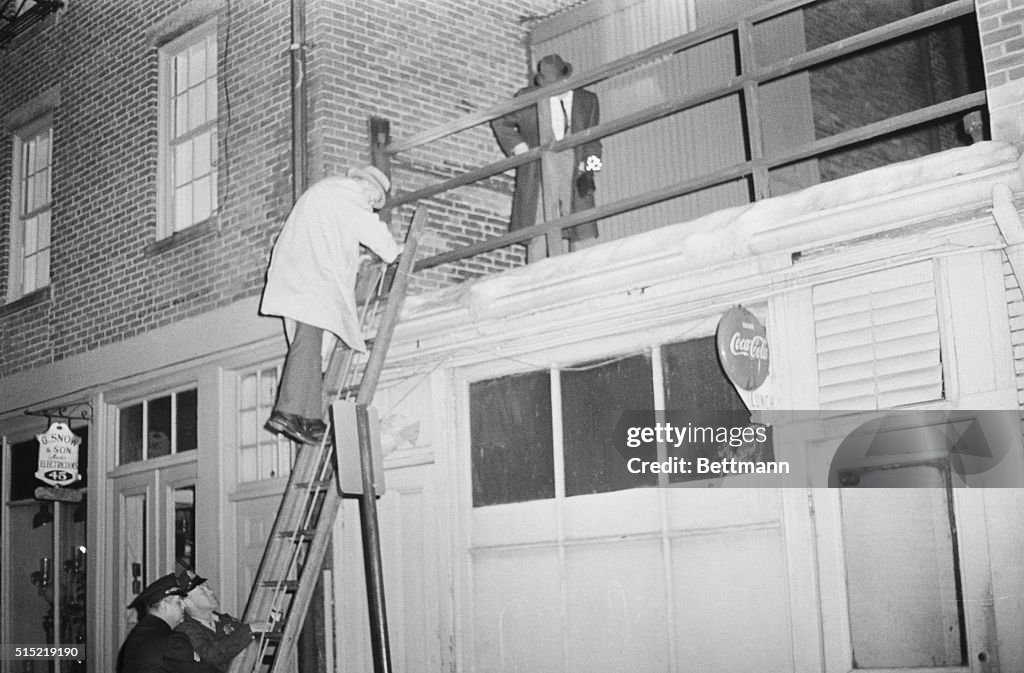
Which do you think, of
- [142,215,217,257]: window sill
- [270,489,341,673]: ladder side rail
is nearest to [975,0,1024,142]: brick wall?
[270,489,341,673]: ladder side rail

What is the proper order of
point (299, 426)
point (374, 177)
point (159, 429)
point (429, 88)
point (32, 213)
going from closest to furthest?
point (299, 426) → point (374, 177) → point (429, 88) → point (159, 429) → point (32, 213)

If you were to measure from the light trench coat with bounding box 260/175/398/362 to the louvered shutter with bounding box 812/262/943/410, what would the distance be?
3374mm

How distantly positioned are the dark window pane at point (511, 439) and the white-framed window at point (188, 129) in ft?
13.2

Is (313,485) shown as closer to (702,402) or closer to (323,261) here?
(323,261)

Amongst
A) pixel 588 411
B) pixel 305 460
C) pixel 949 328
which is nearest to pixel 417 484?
pixel 305 460

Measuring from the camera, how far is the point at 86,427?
40.4 ft

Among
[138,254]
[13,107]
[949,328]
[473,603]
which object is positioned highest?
[13,107]

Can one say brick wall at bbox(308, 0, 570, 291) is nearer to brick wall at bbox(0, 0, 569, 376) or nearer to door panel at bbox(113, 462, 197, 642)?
brick wall at bbox(0, 0, 569, 376)

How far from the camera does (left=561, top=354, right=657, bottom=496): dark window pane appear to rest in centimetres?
802

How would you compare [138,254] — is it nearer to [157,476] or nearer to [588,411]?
[157,476]

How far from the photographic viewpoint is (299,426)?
29.0 feet

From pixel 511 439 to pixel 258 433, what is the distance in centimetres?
283

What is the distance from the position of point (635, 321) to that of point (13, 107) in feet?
29.8

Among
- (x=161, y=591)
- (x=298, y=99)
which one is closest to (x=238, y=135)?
(x=298, y=99)
